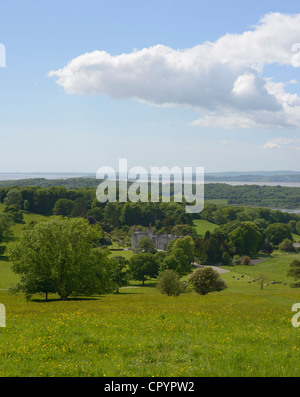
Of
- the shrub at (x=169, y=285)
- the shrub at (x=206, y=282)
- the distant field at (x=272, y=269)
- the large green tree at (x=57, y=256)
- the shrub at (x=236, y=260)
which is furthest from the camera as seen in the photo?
the shrub at (x=236, y=260)

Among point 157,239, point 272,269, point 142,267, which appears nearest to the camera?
point 142,267

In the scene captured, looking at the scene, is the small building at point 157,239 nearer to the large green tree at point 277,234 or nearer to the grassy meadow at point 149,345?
the large green tree at point 277,234

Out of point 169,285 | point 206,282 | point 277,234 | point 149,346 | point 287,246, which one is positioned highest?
point 149,346

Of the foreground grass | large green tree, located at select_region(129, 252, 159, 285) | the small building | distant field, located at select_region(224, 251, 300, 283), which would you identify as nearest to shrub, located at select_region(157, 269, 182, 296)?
the foreground grass

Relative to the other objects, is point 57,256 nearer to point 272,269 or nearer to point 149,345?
point 149,345

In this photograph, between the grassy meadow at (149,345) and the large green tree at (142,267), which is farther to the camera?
the large green tree at (142,267)

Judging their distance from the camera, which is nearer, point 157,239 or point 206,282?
point 206,282

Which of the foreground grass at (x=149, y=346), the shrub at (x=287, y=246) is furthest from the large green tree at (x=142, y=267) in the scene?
the shrub at (x=287, y=246)

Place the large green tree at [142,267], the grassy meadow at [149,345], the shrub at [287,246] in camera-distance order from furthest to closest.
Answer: the shrub at [287,246], the large green tree at [142,267], the grassy meadow at [149,345]

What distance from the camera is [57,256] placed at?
41.7 m

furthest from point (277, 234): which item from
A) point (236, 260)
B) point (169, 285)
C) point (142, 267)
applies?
point (169, 285)

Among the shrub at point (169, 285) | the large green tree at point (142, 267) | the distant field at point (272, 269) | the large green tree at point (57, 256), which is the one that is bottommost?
the distant field at point (272, 269)

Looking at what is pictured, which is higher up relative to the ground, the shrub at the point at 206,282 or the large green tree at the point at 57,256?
the large green tree at the point at 57,256

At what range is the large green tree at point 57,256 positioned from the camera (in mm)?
41531
